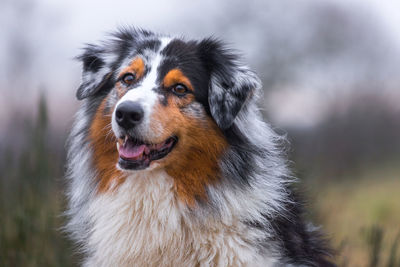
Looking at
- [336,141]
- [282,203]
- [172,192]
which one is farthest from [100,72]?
[336,141]

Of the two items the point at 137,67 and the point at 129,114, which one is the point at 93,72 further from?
the point at 129,114

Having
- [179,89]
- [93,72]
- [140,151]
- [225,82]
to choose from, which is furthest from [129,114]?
[93,72]

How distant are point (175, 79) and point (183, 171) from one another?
68cm

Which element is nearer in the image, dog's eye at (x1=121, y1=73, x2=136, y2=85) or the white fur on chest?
the white fur on chest

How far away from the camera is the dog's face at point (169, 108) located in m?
3.41

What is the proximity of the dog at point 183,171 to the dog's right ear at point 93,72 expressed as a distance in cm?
2

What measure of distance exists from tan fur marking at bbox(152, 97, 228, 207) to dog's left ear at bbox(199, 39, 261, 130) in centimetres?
16

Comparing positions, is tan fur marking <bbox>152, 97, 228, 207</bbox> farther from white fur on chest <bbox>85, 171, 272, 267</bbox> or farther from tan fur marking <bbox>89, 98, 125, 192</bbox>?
tan fur marking <bbox>89, 98, 125, 192</bbox>

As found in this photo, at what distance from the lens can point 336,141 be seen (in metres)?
16.1

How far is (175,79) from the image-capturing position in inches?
144

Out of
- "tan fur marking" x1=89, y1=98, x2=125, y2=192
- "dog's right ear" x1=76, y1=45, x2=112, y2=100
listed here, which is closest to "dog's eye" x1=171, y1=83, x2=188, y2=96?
"tan fur marking" x1=89, y1=98, x2=125, y2=192

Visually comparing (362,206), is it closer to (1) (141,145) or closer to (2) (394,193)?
(2) (394,193)

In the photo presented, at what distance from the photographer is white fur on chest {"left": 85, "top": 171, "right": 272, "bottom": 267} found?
338 cm

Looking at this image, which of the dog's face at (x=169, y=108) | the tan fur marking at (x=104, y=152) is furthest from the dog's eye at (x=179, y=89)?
the tan fur marking at (x=104, y=152)
